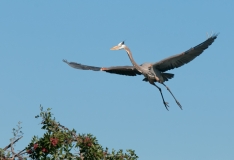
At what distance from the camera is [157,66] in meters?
15.9

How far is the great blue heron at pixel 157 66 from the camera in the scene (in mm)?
14855

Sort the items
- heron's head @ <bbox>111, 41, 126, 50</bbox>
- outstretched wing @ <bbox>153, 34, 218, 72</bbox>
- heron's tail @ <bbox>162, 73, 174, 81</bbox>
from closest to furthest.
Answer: outstretched wing @ <bbox>153, 34, 218, 72</bbox>, heron's tail @ <bbox>162, 73, 174, 81</bbox>, heron's head @ <bbox>111, 41, 126, 50</bbox>

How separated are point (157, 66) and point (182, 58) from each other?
0.88 metres

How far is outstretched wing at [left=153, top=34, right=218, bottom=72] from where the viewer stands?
14578 millimetres

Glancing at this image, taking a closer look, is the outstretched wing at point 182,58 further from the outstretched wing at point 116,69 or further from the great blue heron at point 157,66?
the outstretched wing at point 116,69

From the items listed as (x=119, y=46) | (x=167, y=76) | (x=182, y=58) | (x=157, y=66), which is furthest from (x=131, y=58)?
(x=182, y=58)

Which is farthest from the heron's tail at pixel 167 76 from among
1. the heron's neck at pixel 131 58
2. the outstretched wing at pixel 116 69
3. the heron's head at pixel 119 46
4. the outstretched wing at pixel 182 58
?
the heron's head at pixel 119 46

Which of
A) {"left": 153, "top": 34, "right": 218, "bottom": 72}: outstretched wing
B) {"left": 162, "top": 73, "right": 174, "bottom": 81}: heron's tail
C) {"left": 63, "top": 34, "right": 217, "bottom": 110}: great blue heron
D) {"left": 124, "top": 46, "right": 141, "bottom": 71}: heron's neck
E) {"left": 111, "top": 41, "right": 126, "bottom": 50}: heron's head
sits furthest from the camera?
{"left": 111, "top": 41, "right": 126, "bottom": 50}: heron's head

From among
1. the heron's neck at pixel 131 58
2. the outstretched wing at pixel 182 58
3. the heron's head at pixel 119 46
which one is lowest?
the outstretched wing at pixel 182 58


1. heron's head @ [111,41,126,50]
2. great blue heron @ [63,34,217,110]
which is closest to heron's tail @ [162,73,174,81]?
great blue heron @ [63,34,217,110]

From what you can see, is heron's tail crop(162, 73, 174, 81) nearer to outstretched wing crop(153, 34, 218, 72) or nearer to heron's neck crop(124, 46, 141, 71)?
outstretched wing crop(153, 34, 218, 72)

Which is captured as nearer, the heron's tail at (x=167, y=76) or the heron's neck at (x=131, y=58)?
the heron's tail at (x=167, y=76)

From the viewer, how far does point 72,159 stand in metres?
9.16

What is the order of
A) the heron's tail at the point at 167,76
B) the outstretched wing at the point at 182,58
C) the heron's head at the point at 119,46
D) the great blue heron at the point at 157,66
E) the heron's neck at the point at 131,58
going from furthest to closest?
the heron's head at the point at 119,46
the heron's neck at the point at 131,58
the heron's tail at the point at 167,76
the great blue heron at the point at 157,66
the outstretched wing at the point at 182,58
